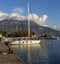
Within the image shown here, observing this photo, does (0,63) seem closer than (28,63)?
Yes

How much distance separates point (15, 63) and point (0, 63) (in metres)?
1.55

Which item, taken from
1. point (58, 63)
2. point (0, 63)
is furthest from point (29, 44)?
point (0, 63)

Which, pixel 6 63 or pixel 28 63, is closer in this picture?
pixel 6 63

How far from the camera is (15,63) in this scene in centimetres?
2322

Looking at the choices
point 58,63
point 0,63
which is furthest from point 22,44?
point 0,63

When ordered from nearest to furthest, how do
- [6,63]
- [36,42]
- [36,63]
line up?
[6,63], [36,63], [36,42]

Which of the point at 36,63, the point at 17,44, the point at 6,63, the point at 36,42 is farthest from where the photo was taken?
the point at 36,42

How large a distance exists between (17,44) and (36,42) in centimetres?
1172

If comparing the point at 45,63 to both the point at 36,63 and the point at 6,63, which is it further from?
the point at 6,63

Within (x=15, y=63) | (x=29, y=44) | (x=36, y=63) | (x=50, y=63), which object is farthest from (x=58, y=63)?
(x=29, y=44)

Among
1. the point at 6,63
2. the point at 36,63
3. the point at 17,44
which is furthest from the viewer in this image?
the point at 17,44

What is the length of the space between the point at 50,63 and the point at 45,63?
1.13 meters

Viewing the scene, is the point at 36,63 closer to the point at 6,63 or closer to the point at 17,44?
the point at 6,63

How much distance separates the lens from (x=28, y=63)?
147ft
